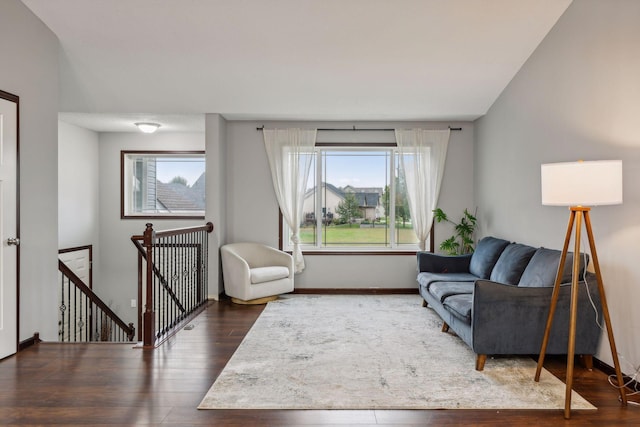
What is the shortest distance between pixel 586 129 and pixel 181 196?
18.5 feet

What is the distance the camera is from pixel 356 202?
20.8 feet

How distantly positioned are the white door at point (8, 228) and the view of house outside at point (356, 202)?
11.7 ft

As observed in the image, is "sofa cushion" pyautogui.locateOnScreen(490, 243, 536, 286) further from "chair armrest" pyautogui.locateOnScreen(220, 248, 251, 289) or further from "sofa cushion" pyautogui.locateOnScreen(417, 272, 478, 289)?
"chair armrest" pyautogui.locateOnScreen(220, 248, 251, 289)

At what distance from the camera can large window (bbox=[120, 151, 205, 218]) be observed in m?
7.03

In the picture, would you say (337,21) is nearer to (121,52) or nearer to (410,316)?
(121,52)

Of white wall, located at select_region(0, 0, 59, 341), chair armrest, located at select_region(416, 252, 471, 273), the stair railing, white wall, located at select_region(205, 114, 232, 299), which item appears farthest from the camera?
white wall, located at select_region(205, 114, 232, 299)

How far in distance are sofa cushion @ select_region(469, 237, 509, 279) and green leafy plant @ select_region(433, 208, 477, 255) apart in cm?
60

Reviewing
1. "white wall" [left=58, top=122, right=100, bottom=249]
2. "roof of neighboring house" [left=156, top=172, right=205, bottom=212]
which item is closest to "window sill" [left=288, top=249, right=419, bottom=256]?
"roof of neighboring house" [left=156, top=172, right=205, bottom=212]

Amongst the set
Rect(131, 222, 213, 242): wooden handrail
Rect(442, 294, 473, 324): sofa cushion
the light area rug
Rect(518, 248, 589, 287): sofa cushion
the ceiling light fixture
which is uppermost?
the ceiling light fixture

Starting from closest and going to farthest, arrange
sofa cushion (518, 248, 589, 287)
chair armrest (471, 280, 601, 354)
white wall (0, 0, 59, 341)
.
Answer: chair armrest (471, 280, 601, 354), sofa cushion (518, 248, 589, 287), white wall (0, 0, 59, 341)

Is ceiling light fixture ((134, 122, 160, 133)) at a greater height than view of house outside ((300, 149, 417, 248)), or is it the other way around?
ceiling light fixture ((134, 122, 160, 133))

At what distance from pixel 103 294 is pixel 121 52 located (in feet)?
13.3

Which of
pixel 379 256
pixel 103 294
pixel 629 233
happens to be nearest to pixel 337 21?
pixel 629 233

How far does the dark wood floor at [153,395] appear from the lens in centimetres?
246
